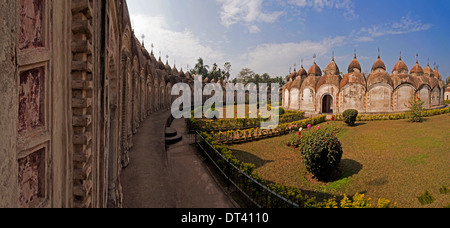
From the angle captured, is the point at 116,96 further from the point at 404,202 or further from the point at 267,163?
the point at 404,202

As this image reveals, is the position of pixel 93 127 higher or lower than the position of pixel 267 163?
higher

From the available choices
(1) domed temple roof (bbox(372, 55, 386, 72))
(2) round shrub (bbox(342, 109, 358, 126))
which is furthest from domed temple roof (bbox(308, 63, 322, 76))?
(2) round shrub (bbox(342, 109, 358, 126))

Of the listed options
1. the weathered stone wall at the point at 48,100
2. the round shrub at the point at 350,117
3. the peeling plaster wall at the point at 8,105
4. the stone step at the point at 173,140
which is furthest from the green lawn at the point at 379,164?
the peeling plaster wall at the point at 8,105

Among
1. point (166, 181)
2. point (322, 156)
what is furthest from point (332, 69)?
point (166, 181)

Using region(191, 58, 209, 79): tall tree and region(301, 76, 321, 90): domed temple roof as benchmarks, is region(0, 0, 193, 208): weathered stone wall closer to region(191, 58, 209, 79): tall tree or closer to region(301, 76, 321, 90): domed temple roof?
region(301, 76, 321, 90): domed temple roof

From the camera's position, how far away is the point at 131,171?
680 cm

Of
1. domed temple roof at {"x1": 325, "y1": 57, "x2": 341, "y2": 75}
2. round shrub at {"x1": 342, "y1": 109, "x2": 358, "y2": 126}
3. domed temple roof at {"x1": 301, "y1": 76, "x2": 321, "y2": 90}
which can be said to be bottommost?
round shrub at {"x1": 342, "y1": 109, "x2": 358, "y2": 126}

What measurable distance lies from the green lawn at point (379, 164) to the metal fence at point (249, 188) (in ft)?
5.83

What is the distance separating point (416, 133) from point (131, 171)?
52.4 ft

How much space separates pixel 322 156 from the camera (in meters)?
7.63

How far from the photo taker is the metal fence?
4824 millimetres

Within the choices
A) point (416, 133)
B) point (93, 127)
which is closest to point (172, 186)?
point (93, 127)

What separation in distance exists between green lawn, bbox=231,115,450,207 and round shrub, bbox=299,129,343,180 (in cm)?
41

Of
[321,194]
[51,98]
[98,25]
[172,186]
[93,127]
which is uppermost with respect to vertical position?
[98,25]
